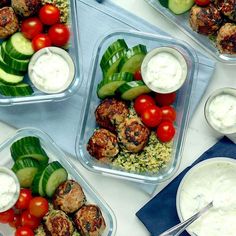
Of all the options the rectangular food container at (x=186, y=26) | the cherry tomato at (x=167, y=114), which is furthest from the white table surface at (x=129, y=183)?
the cherry tomato at (x=167, y=114)

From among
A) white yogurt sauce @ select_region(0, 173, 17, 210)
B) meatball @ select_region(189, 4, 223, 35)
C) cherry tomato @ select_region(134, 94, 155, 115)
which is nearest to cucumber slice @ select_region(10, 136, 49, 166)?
white yogurt sauce @ select_region(0, 173, 17, 210)

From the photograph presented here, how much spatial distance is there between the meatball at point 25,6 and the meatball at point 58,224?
2.85ft

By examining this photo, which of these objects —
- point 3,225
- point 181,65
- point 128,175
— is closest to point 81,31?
point 181,65

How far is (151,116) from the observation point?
2.76 meters

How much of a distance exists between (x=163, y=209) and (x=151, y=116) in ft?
1.45

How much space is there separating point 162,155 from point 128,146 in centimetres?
16

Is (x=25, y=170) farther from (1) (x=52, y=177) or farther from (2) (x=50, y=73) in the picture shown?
(2) (x=50, y=73)

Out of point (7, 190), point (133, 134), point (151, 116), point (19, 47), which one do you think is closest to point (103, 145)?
point (133, 134)

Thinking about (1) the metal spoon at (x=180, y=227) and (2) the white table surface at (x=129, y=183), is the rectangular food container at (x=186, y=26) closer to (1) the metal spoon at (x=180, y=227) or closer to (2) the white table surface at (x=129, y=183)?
(2) the white table surface at (x=129, y=183)

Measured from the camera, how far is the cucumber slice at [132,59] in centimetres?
278

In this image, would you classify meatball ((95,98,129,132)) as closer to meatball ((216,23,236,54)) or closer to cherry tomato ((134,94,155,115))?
cherry tomato ((134,94,155,115))

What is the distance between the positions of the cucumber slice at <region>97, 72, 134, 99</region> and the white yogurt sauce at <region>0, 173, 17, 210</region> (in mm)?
533

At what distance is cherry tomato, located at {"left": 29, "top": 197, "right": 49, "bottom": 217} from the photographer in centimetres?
276

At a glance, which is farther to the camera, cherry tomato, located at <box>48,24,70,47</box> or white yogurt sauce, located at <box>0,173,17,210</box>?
cherry tomato, located at <box>48,24,70,47</box>
